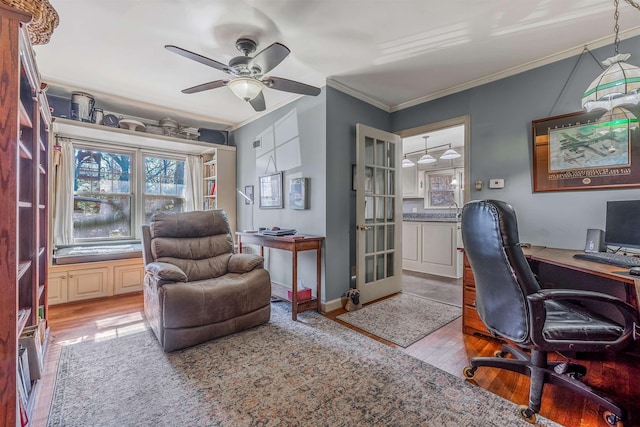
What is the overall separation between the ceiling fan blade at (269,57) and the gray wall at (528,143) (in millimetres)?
2188

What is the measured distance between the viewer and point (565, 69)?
95.3 inches

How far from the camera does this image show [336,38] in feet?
7.47

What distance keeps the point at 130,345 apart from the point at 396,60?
11.1ft

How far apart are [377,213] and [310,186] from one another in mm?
897

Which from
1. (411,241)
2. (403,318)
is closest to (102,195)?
(403,318)

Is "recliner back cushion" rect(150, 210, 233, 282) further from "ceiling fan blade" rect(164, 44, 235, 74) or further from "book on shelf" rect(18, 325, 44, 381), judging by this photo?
"ceiling fan blade" rect(164, 44, 235, 74)

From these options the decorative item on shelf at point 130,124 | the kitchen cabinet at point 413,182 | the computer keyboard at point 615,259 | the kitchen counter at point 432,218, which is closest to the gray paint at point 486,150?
the computer keyboard at point 615,259

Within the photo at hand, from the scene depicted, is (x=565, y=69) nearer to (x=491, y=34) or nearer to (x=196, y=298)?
(x=491, y=34)

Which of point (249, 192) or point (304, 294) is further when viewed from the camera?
point (249, 192)

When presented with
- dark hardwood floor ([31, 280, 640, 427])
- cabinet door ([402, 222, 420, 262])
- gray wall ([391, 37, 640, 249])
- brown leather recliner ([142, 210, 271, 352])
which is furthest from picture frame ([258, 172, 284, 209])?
cabinet door ([402, 222, 420, 262])

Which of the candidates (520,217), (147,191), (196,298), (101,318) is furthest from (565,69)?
(147,191)

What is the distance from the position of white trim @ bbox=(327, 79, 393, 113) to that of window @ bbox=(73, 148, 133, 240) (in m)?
3.25

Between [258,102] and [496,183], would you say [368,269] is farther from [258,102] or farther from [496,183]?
[258,102]

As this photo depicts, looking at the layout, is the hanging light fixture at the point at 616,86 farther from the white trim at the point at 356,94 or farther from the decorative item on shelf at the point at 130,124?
the decorative item on shelf at the point at 130,124
